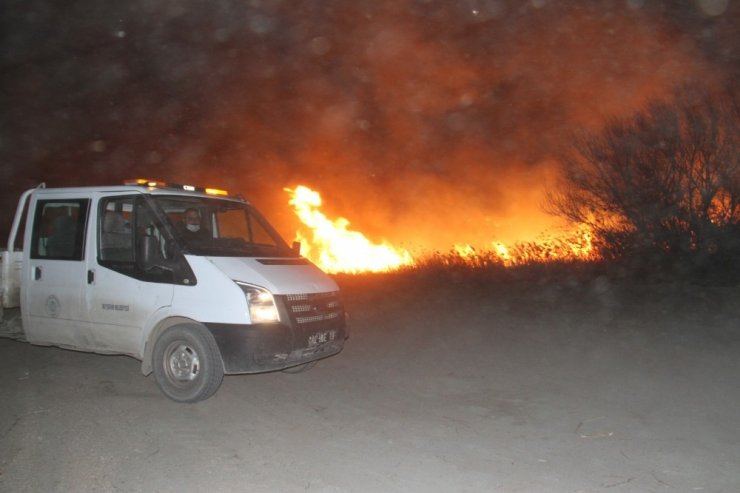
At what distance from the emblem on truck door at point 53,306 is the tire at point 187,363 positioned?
1499 mm

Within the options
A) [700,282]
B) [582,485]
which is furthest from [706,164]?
[582,485]

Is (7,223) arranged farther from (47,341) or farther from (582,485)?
(582,485)

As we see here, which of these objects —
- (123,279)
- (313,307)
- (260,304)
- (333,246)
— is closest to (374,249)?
(333,246)

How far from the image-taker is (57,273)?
7.04m

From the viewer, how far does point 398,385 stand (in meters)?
7.29

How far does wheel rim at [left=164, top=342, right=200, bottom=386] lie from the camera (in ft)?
20.3

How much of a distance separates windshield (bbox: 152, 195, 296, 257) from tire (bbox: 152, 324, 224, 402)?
84 centimetres

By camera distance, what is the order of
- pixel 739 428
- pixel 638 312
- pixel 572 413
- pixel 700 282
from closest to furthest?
pixel 739 428 → pixel 572 413 → pixel 638 312 → pixel 700 282

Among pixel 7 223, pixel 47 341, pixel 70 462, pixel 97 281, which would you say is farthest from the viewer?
pixel 7 223

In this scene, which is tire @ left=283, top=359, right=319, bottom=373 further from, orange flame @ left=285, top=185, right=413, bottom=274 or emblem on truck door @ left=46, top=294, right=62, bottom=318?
orange flame @ left=285, top=185, right=413, bottom=274

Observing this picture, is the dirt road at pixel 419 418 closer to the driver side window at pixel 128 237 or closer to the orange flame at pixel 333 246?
the driver side window at pixel 128 237

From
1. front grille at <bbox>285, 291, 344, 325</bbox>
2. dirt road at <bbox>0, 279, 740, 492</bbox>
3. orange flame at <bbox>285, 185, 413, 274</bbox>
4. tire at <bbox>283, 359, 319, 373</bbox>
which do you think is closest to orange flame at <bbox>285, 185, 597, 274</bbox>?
orange flame at <bbox>285, 185, 413, 274</bbox>

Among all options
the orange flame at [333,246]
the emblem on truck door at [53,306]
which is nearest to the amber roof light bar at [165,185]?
the emblem on truck door at [53,306]

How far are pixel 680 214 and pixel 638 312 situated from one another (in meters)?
4.32
